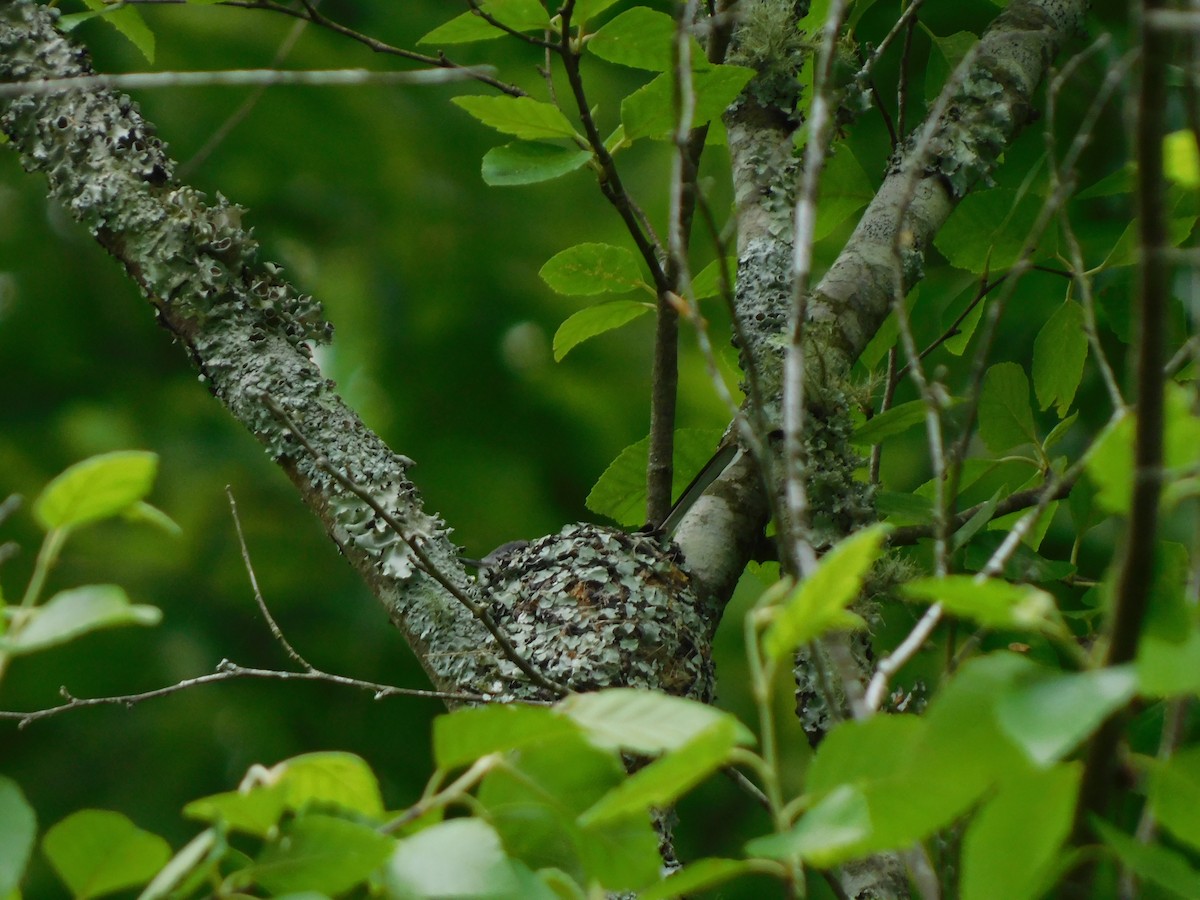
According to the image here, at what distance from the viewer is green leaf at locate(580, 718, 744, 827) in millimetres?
364

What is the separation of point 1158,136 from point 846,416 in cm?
83

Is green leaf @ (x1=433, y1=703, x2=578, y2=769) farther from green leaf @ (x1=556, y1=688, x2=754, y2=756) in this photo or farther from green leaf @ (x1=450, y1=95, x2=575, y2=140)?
green leaf @ (x1=450, y1=95, x2=575, y2=140)

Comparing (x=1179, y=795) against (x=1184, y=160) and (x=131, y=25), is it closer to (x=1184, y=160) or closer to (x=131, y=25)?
(x=1184, y=160)

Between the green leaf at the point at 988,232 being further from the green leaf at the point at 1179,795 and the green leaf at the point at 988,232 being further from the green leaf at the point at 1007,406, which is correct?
the green leaf at the point at 1179,795

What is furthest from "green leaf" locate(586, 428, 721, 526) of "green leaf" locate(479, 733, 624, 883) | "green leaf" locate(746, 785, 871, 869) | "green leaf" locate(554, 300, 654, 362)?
"green leaf" locate(746, 785, 871, 869)

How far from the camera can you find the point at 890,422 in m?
1.04

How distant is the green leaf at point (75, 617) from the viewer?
1.27 feet

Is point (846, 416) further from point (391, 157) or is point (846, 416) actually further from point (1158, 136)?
point (391, 157)

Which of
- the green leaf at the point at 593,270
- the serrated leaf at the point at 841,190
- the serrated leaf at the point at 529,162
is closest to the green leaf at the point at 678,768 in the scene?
the serrated leaf at the point at 529,162

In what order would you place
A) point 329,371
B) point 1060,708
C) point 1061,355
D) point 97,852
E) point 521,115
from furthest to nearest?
point 329,371 → point 1061,355 → point 521,115 → point 97,852 → point 1060,708

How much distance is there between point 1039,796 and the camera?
1.13 ft

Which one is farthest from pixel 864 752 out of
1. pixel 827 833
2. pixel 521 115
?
pixel 521 115

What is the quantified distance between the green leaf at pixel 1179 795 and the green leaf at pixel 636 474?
3.05ft

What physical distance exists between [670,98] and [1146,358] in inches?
26.7
